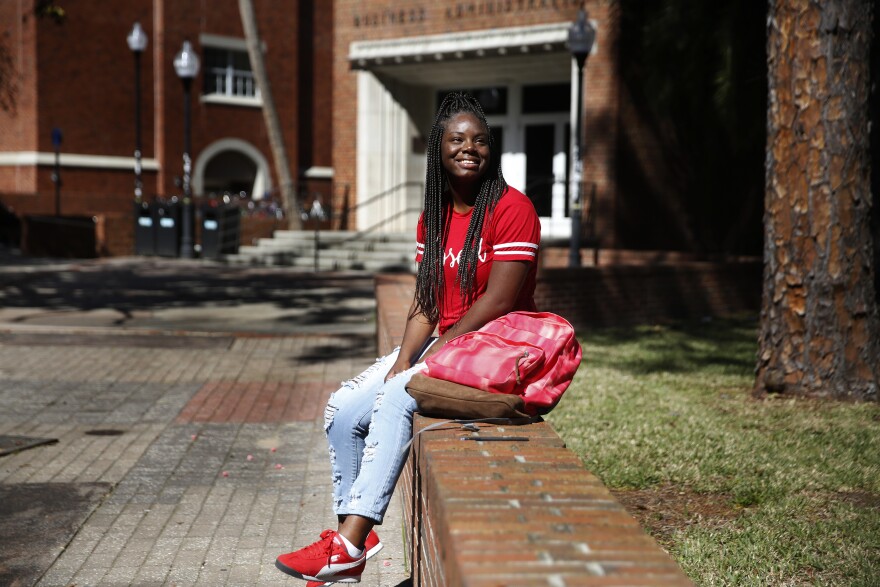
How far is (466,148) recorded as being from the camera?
397cm

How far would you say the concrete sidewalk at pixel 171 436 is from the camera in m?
4.43

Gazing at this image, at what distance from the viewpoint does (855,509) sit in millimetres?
4602

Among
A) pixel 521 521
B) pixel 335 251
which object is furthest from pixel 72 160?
pixel 521 521

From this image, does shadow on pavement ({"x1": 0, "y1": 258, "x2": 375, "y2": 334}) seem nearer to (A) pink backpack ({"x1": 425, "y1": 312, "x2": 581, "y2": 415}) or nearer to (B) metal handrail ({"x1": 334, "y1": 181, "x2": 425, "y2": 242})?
Result: (B) metal handrail ({"x1": 334, "y1": 181, "x2": 425, "y2": 242})

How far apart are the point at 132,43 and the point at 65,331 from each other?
16.1m

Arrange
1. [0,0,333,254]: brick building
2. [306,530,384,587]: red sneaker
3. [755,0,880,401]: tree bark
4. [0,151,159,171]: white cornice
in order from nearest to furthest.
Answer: [306,530,384,587]: red sneaker, [755,0,880,401]: tree bark, [0,151,159,171]: white cornice, [0,0,333,254]: brick building

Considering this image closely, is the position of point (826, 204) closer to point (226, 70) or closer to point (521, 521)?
point (521, 521)

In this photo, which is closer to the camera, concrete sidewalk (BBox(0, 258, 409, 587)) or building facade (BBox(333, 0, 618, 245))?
concrete sidewalk (BBox(0, 258, 409, 587))

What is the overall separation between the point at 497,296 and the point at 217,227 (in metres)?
19.5

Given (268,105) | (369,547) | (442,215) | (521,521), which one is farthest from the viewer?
(268,105)

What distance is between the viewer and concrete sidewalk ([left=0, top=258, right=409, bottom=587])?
443cm

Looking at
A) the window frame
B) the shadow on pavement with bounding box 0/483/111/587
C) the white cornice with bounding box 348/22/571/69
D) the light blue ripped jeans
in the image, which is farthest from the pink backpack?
the window frame

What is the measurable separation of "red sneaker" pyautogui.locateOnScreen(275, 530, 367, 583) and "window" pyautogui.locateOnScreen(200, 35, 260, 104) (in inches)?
1183

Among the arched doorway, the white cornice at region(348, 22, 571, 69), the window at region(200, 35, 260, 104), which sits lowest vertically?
the arched doorway
